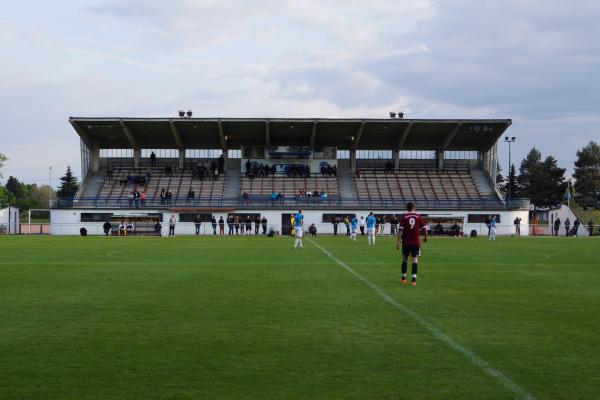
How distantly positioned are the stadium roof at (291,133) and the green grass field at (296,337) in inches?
1840

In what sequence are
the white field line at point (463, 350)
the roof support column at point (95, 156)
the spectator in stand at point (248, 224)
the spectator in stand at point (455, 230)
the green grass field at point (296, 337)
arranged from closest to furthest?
the white field line at point (463, 350) → the green grass field at point (296, 337) → the spectator in stand at point (248, 224) → the spectator in stand at point (455, 230) → the roof support column at point (95, 156)

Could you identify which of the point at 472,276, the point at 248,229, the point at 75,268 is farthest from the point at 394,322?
the point at 248,229

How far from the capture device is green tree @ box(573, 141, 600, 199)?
4087 inches

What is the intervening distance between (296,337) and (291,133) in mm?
58737

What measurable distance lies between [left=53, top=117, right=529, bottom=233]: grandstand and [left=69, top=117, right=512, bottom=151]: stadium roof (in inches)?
4.1

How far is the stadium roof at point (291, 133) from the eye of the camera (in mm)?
61844

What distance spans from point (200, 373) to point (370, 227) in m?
29.5

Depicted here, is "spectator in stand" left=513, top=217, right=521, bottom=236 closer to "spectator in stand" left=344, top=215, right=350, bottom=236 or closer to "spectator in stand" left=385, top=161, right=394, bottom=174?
"spectator in stand" left=385, top=161, right=394, bottom=174

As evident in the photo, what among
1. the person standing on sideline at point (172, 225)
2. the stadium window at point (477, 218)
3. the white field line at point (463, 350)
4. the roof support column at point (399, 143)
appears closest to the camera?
the white field line at point (463, 350)

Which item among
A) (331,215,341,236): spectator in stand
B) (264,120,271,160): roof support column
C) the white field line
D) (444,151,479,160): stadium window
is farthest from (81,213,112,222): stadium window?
Result: the white field line

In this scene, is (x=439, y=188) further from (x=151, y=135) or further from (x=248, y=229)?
(x=151, y=135)

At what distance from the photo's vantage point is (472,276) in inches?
670

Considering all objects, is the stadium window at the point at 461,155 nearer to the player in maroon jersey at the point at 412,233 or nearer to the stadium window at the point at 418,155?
the stadium window at the point at 418,155

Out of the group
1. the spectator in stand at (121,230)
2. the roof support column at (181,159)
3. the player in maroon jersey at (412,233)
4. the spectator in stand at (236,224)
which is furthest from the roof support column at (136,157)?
the player in maroon jersey at (412,233)
